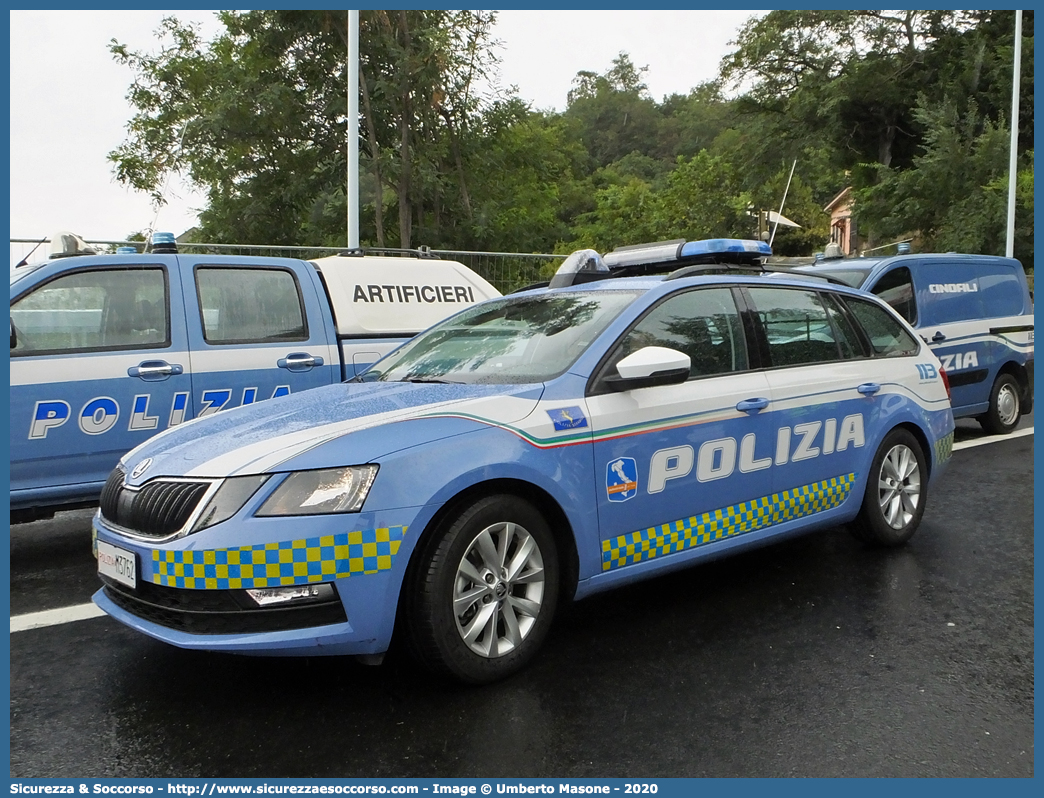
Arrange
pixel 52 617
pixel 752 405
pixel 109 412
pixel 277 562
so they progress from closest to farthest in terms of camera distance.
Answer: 1. pixel 277 562
2. pixel 52 617
3. pixel 752 405
4. pixel 109 412

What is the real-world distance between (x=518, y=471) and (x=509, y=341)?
1023 millimetres

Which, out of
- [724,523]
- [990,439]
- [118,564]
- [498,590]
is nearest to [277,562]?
[118,564]

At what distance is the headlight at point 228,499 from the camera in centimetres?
320

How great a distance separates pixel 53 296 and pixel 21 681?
2.67m

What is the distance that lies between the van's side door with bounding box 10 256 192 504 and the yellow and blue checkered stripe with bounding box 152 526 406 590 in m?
2.61

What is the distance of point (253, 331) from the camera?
20.5ft

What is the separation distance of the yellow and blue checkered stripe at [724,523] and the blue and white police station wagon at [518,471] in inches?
0.5

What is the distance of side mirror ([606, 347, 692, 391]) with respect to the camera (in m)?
3.92

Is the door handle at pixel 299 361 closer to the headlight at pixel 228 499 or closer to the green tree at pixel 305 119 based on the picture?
the headlight at pixel 228 499

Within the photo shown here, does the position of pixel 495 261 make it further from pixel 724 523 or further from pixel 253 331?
pixel 724 523

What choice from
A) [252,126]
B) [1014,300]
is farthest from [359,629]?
[252,126]

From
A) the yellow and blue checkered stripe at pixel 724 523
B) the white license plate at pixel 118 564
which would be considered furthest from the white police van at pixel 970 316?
the white license plate at pixel 118 564

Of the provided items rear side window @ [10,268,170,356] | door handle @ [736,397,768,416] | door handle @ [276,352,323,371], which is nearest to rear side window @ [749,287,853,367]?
door handle @ [736,397,768,416]

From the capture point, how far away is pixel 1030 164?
98.6 feet
